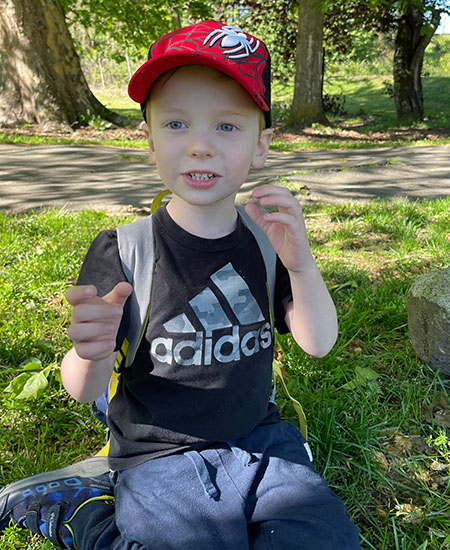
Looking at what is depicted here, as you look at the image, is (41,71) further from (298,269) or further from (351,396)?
(298,269)

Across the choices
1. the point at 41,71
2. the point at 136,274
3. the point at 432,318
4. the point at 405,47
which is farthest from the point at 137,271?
the point at 405,47

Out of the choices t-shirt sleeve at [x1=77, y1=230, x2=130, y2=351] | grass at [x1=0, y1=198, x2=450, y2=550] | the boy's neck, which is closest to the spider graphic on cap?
the boy's neck

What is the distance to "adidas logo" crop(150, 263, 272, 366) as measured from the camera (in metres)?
1.57

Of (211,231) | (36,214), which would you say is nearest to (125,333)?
(211,231)

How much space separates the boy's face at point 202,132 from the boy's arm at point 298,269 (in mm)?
134

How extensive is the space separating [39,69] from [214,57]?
956cm

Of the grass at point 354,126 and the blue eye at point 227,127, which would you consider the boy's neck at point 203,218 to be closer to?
the blue eye at point 227,127

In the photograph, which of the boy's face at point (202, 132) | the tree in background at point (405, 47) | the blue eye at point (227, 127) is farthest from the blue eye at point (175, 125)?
the tree in background at point (405, 47)

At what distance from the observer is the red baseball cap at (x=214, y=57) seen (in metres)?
1.34

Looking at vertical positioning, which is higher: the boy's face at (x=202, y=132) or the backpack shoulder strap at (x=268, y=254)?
the boy's face at (x=202, y=132)

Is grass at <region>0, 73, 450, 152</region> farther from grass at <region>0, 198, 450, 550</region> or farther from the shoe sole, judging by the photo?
the shoe sole

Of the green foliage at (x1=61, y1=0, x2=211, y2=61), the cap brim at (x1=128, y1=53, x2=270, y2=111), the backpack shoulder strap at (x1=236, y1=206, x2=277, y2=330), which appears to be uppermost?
the green foliage at (x1=61, y1=0, x2=211, y2=61)

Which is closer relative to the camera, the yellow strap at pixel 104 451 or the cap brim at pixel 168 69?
the cap brim at pixel 168 69

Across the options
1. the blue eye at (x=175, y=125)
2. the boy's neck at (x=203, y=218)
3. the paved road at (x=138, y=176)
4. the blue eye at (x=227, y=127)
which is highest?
the blue eye at (x=175, y=125)
